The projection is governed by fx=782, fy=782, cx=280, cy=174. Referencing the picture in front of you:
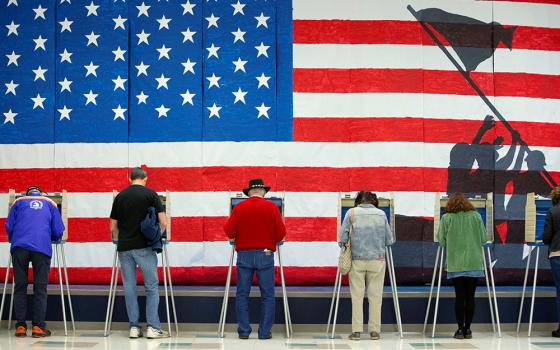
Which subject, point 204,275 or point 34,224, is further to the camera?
point 204,275

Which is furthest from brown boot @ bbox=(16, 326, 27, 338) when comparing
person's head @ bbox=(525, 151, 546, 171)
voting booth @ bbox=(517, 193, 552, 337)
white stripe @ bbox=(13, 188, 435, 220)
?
person's head @ bbox=(525, 151, 546, 171)

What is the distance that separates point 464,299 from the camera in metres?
7.02

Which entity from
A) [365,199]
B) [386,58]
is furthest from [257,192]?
[386,58]

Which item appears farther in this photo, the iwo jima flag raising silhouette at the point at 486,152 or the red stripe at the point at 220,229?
the iwo jima flag raising silhouette at the point at 486,152

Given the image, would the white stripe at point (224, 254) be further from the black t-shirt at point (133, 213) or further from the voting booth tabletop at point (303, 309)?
the black t-shirt at point (133, 213)

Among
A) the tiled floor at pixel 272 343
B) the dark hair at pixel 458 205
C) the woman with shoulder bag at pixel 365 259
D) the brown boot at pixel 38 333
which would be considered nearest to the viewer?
the tiled floor at pixel 272 343

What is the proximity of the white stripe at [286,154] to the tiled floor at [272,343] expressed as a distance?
203 centimetres

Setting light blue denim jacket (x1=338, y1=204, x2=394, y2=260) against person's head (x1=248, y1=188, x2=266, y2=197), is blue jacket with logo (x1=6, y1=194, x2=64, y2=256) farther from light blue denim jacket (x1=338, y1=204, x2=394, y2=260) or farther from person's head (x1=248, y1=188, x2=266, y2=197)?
light blue denim jacket (x1=338, y1=204, x2=394, y2=260)

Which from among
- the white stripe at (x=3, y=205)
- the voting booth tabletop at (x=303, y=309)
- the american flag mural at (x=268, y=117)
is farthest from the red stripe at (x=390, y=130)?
the white stripe at (x=3, y=205)

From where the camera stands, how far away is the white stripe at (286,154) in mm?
8383

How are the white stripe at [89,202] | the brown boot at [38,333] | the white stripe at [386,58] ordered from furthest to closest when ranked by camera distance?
the white stripe at [386,58]
the white stripe at [89,202]
the brown boot at [38,333]

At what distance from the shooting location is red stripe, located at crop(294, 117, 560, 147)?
8.41 m

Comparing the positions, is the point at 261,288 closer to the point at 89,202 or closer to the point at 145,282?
the point at 145,282

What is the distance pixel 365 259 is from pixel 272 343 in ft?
3.65
